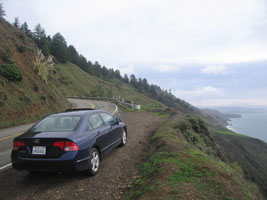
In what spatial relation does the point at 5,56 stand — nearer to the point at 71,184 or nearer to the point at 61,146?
the point at 61,146

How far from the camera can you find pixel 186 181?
12.4 feet

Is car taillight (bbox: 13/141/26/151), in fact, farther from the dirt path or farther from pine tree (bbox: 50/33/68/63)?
pine tree (bbox: 50/33/68/63)

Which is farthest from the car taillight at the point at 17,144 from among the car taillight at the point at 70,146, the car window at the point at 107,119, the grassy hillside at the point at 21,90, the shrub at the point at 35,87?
the shrub at the point at 35,87

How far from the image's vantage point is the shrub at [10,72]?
16.4 m

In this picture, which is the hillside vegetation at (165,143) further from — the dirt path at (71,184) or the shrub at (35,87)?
the dirt path at (71,184)

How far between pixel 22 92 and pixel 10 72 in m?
2.08

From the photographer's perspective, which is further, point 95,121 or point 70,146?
point 95,121

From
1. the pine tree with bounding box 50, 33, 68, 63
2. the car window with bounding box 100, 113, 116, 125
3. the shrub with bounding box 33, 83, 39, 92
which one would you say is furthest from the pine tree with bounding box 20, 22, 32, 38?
the car window with bounding box 100, 113, 116, 125

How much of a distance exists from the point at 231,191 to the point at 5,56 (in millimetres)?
20777

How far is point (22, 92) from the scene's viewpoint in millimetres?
16641

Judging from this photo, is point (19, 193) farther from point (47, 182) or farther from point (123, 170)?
point (123, 170)

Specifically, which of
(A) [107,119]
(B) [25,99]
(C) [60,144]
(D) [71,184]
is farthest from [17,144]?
(B) [25,99]

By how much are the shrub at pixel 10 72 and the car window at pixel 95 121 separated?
1506cm

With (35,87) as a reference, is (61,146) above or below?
below
